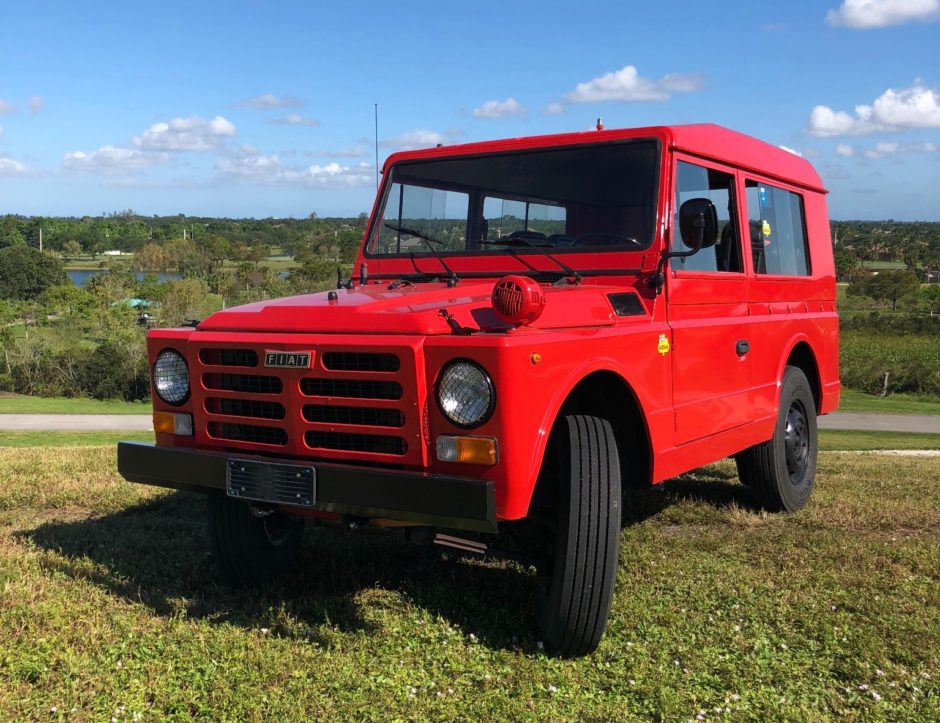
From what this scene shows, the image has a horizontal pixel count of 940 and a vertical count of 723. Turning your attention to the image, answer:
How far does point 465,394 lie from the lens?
3.47m

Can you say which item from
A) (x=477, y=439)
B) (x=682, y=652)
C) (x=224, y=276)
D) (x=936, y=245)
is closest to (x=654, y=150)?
(x=477, y=439)

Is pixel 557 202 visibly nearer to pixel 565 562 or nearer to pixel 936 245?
pixel 565 562

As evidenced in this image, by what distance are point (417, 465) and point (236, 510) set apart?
5.16 feet

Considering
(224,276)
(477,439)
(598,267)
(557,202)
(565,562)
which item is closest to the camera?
(477,439)

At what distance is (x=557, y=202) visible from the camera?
5.03 m

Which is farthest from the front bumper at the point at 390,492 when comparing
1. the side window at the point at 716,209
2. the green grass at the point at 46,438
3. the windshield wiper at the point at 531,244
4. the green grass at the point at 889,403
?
the green grass at the point at 889,403

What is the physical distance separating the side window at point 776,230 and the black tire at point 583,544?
8.64 ft

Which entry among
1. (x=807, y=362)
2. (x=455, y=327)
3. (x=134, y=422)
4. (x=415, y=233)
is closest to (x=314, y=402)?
(x=455, y=327)

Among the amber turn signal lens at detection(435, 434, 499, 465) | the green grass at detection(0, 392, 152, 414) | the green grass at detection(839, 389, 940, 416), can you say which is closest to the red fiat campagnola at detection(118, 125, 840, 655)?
the amber turn signal lens at detection(435, 434, 499, 465)

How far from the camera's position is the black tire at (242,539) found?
15.3 feet

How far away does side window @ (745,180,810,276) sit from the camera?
19.2 feet

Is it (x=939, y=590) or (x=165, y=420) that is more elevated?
(x=165, y=420)

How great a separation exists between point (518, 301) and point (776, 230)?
3.34 m

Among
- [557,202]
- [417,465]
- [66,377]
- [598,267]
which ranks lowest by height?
[66,377]
